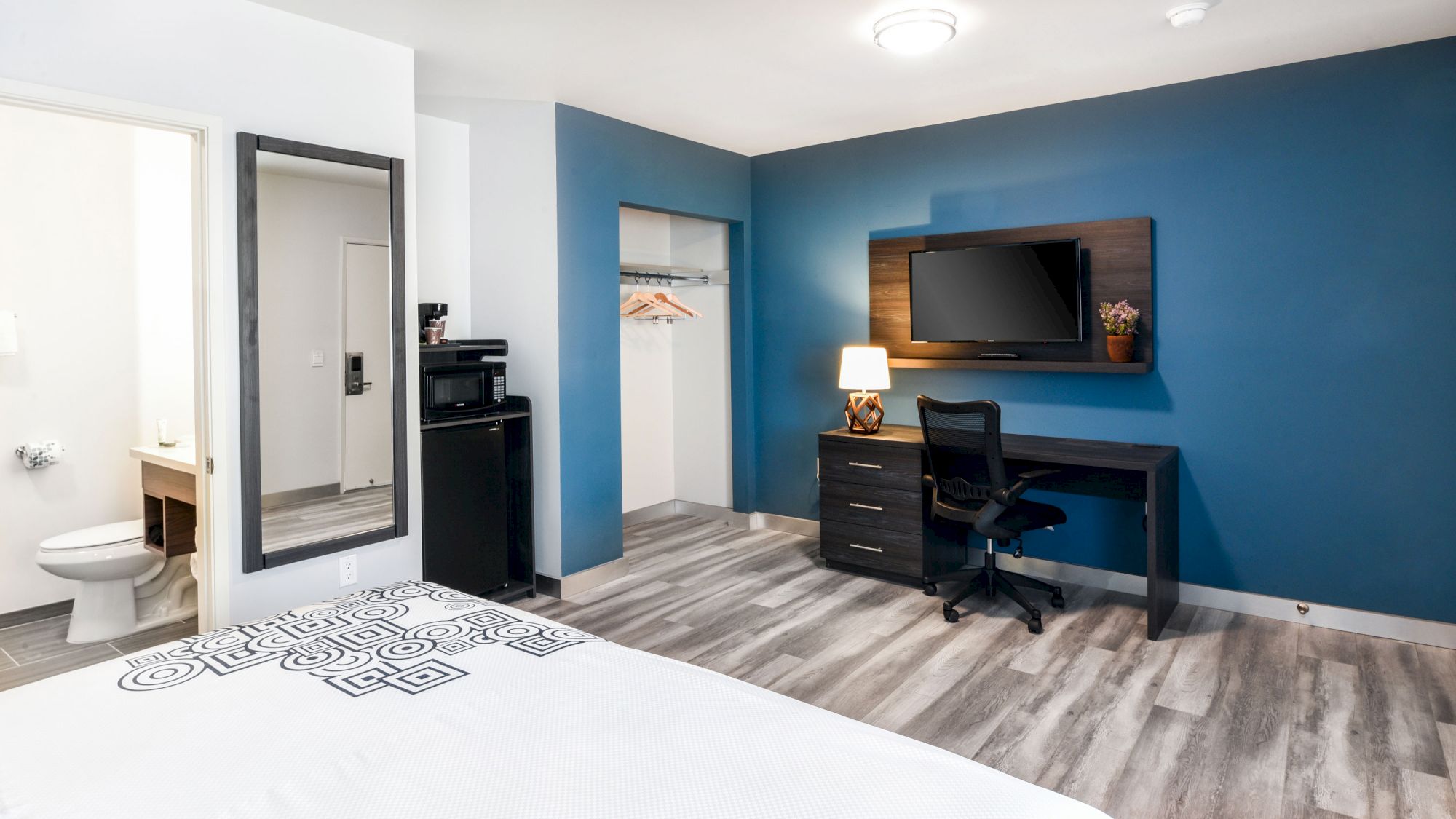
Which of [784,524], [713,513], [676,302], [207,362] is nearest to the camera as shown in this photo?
[207,362]

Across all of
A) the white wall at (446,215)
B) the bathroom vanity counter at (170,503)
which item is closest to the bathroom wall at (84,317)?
the bathroom vanity counter at (170,503)

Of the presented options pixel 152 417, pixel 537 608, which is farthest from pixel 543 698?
pixel 152 417

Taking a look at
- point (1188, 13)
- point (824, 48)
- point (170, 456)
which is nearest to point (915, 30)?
point (824, 48)

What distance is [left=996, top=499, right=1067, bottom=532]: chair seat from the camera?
347 cm

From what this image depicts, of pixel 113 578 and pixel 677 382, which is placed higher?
pixel 677 382

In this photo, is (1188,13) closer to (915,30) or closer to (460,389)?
(915,30)

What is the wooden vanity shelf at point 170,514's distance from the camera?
129 inches

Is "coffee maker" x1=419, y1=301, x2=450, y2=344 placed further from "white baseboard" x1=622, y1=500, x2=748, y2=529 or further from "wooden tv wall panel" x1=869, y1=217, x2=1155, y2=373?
"wooden tv wall panel" x1=869, y1=217, x2=1155, y2=373

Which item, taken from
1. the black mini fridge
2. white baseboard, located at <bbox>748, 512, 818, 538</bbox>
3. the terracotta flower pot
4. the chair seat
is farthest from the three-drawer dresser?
the black mini fridge

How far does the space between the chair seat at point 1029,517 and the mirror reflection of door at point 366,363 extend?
2582 mm

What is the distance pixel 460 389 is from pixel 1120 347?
120 inches

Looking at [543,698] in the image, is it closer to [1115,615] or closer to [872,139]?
[1115,615]

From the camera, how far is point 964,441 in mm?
3498

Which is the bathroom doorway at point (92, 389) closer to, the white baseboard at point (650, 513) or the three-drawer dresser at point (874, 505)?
the white baseboard at point (650, 513)
